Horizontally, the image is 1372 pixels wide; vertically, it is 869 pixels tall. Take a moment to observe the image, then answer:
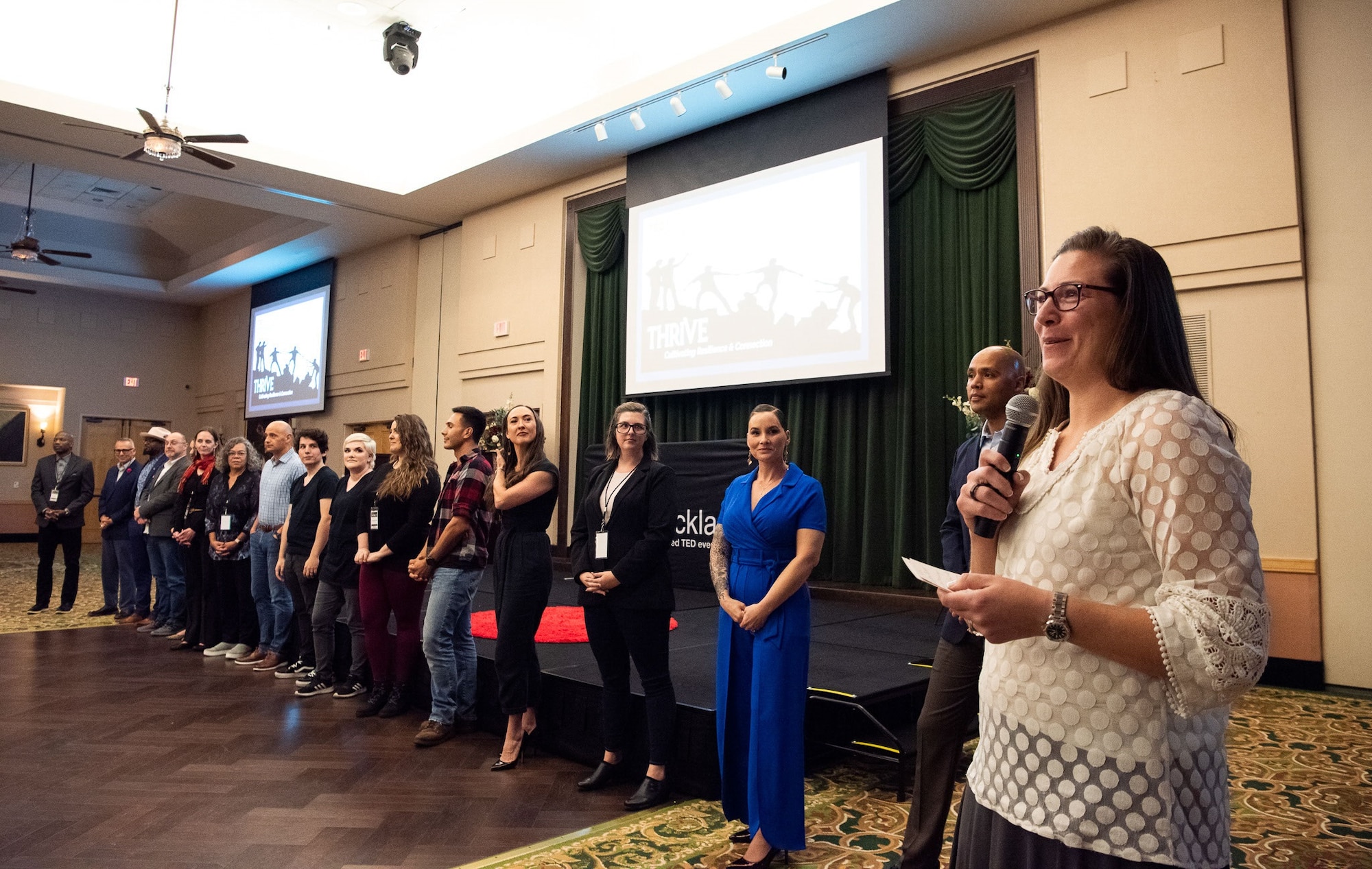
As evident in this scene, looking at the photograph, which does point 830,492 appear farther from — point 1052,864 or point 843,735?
point 1052,864

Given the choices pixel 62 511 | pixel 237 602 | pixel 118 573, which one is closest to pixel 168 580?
pixel 237 602

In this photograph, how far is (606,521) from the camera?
3186 millimetres

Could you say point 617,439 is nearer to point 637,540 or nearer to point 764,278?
point 637,540

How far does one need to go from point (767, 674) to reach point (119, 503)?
6.88 meters

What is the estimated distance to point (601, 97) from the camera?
749cm

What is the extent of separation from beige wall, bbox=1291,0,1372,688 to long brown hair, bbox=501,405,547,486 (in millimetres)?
4321

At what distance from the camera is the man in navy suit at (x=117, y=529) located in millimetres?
7125

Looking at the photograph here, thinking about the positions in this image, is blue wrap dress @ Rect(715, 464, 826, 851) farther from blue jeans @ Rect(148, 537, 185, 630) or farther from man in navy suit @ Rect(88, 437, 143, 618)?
man in navy suit @ Rect(88, 437, 143, 618)

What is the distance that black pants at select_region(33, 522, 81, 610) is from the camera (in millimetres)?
7453

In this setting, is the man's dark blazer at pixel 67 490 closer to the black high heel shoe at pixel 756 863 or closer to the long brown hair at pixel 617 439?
the long brown hair at pixel 617 439

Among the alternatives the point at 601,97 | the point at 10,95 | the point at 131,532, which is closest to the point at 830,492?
the point at 601,97

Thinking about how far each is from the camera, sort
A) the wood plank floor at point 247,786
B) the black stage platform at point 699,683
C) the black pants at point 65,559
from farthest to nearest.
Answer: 1. the black pants at point 65,559
2. the black stage platform at point 699,683
3. the wood plank floor at point 247,786

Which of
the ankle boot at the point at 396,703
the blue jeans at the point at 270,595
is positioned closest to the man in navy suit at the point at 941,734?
the ankle boot at the point at 396,703

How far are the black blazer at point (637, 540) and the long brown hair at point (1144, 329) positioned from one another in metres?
2.14
